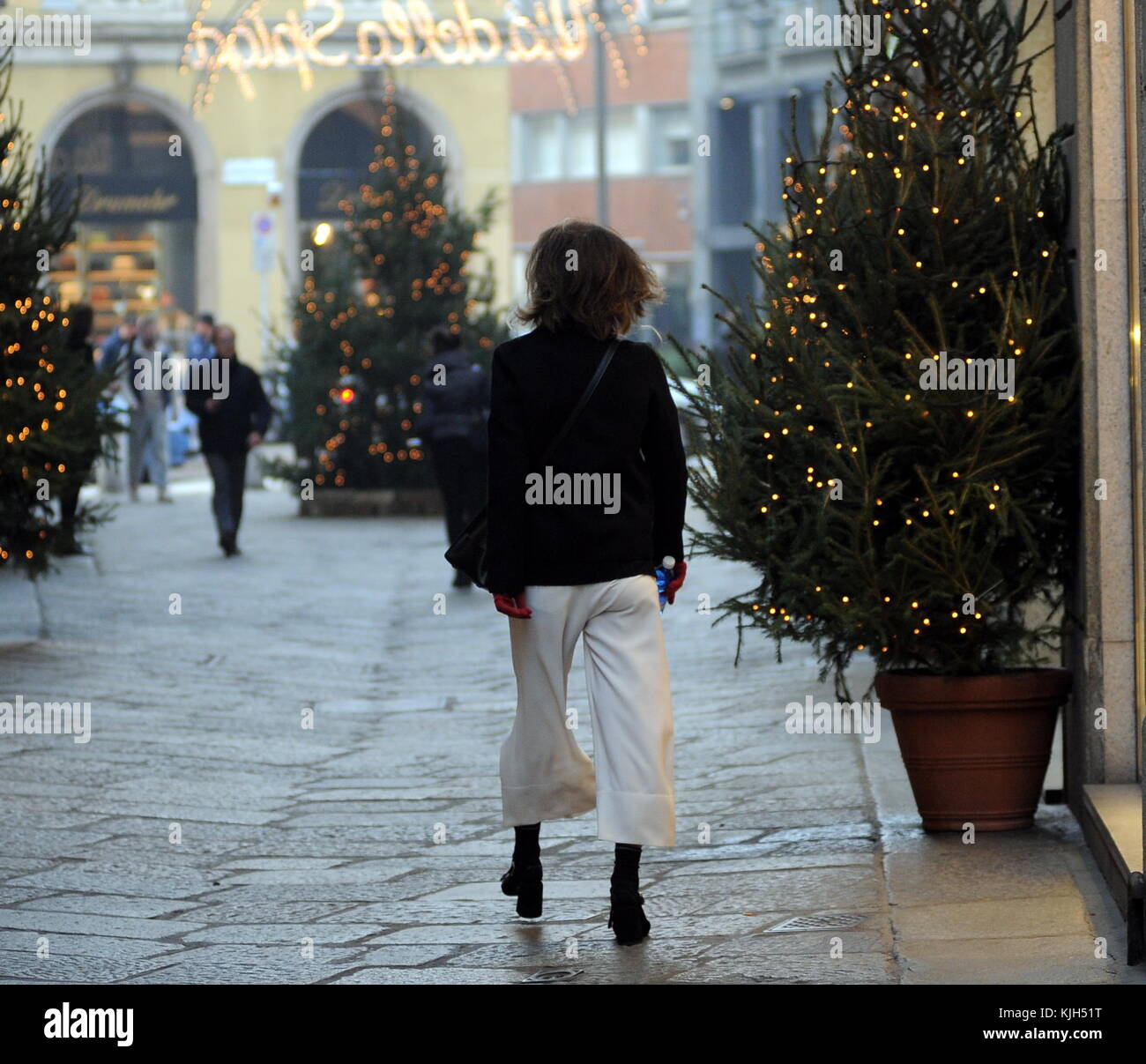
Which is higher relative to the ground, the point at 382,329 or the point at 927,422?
the point at 382,329

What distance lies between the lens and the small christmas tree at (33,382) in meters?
11.2

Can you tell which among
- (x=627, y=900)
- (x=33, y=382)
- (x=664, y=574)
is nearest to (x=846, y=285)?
(x=664, y=574)

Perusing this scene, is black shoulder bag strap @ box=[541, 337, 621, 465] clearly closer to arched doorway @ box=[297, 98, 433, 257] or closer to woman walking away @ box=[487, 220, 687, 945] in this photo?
woman walking away @ box=[487, 220, 687, 945]

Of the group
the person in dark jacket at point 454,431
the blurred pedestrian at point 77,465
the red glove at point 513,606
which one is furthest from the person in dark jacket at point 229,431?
the red glove at point 513,606

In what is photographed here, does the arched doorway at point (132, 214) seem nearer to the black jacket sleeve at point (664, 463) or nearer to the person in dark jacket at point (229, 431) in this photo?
the person in dark jacket at point (229, 431)

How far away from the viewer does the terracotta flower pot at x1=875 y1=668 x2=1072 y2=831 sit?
6.52 metres

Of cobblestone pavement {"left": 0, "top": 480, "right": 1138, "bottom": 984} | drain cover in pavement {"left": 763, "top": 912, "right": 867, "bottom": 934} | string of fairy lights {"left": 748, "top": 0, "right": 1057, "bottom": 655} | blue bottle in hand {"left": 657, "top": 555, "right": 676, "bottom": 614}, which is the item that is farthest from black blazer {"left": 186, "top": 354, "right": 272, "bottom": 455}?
drain cover in pavement {"left": 763, "top": 912, "right": 867, "bottom": 934}

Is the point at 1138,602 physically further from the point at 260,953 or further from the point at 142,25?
the point at 142,25

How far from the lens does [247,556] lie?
56.0 ft

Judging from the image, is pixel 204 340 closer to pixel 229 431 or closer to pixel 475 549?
pixel 229 431

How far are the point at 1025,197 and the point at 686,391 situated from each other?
4.23ft

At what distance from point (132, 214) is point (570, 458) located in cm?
3452

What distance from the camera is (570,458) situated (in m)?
5.49
